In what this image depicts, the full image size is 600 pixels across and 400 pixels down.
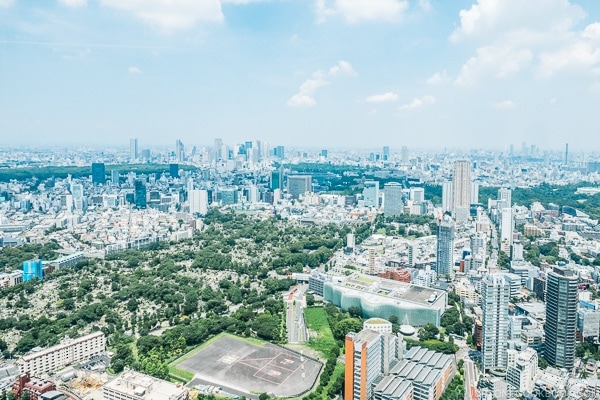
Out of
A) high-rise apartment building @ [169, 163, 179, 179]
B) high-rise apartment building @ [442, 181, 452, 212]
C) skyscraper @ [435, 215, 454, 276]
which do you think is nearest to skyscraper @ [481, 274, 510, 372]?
skyscraper @ [435, 215, 454, 276]

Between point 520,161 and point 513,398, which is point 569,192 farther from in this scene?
point 513,398

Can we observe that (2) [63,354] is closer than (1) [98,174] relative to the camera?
Yes

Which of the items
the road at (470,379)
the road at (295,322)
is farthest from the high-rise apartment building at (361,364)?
the road at (295,322)

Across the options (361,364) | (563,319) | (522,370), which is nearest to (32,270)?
(361,364)

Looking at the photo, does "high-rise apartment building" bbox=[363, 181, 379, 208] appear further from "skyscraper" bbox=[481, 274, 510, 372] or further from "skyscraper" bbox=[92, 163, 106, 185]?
"skyscraper" bbox=[481, 274, 510, 372]

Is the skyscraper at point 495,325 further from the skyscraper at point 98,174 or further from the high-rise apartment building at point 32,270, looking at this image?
the skyscraper at point 98,174

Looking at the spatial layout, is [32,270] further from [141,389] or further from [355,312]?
[355,312]

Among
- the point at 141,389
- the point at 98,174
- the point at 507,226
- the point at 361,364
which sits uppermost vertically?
the point at 98,174
